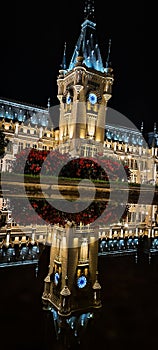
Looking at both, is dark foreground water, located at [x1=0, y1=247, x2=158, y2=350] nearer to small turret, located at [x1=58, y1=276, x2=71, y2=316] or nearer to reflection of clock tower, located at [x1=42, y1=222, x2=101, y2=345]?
reflection of clock tower, located at [x1=42, y1=222, x2=101, y2=345]

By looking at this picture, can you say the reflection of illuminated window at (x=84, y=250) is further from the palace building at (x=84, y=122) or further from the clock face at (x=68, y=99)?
the clock face at (x=68, y=99)

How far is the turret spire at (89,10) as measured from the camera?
212 feet

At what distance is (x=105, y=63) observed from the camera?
67062 mm

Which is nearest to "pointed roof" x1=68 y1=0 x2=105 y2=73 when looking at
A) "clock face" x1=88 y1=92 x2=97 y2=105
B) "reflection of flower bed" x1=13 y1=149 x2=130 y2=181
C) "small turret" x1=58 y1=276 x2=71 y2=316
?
"clock face" x1=88 y1=92 x2=97 y2=105

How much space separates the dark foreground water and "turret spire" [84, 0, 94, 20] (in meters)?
71.4

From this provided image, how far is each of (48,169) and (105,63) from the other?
2133 inches

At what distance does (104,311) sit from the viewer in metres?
4.18

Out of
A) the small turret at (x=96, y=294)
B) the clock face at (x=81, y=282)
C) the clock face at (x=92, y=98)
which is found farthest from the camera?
the clock face at (x=92, y=98)

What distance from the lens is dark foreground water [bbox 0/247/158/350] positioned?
11.4ft

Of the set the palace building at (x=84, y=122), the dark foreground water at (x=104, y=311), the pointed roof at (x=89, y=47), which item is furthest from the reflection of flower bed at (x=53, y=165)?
the pointed roof at (x=89, y=47)

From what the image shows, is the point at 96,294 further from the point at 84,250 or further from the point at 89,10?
the point at 89,10

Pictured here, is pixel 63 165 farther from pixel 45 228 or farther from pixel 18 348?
pixel 18 348

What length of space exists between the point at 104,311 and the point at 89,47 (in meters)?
64.7

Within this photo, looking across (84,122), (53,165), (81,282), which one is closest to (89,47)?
(84,122)
